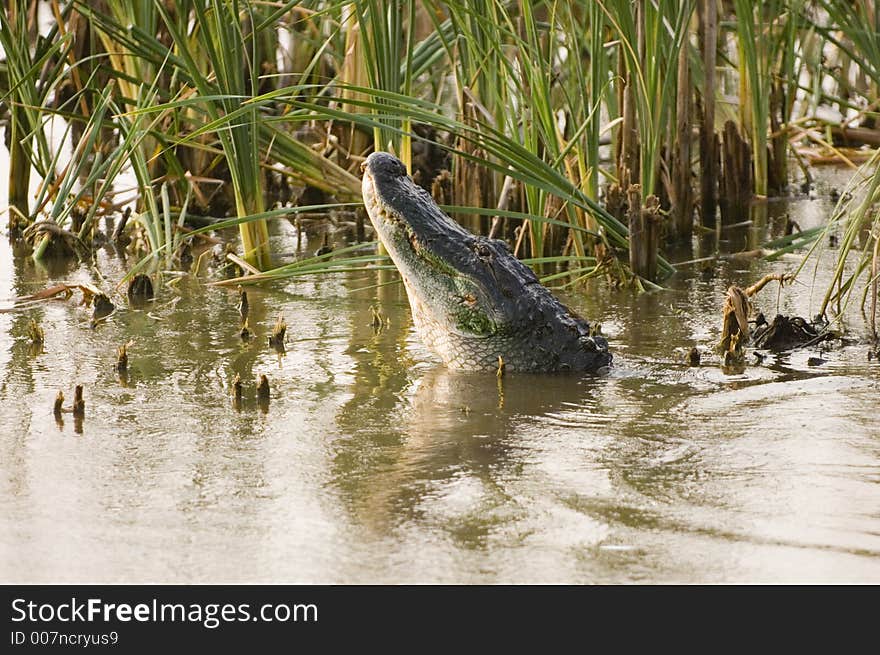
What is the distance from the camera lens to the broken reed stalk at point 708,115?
659cm

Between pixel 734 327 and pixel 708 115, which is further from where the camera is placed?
pixel 708 115

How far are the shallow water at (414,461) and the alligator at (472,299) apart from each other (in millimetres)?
97

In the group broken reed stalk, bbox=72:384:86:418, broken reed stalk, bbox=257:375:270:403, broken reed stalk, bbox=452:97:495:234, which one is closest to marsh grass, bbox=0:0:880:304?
broken reed stalk, bbox=452:97:495:234

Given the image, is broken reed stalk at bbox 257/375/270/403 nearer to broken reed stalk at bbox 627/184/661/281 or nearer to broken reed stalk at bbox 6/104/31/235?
broken reed stalk at bbox 627/184/661/281

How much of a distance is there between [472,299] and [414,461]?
1213 mm

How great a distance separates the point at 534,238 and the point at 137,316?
1820 millimetres

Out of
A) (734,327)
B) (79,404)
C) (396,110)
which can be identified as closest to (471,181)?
(396,110)

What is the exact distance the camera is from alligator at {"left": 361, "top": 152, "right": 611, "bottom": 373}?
4547mm

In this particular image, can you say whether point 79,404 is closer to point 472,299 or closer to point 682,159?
point 472,299

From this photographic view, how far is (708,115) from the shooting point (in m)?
6.92

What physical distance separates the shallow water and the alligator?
97 millimetres

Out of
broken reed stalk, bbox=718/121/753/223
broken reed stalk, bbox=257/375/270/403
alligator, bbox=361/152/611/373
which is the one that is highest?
broken reed stalk, bbox=718/121/753/223

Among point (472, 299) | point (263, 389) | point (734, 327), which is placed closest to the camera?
point (263, 389)

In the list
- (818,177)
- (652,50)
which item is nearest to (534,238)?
(652,50)
